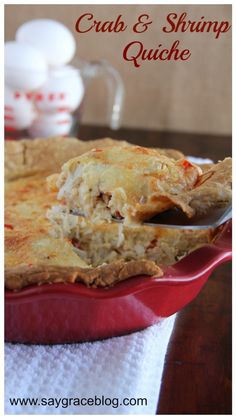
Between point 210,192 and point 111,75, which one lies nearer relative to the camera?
point 210,192

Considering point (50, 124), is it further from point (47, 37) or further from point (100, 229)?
point (100, 229)

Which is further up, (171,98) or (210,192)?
(210,192)

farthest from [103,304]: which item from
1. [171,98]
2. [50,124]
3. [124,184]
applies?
[171,98]

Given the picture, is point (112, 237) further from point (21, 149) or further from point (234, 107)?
point (21, 149)

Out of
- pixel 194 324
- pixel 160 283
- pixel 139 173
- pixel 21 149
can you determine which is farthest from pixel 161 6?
pixel 21 149

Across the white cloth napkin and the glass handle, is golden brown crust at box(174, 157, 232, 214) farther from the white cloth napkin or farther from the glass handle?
the glass handle

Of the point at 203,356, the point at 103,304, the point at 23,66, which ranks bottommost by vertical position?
the point at 203,356

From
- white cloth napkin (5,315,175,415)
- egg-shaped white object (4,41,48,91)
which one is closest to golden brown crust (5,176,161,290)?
white cloth napkin (5,315,175,415)
